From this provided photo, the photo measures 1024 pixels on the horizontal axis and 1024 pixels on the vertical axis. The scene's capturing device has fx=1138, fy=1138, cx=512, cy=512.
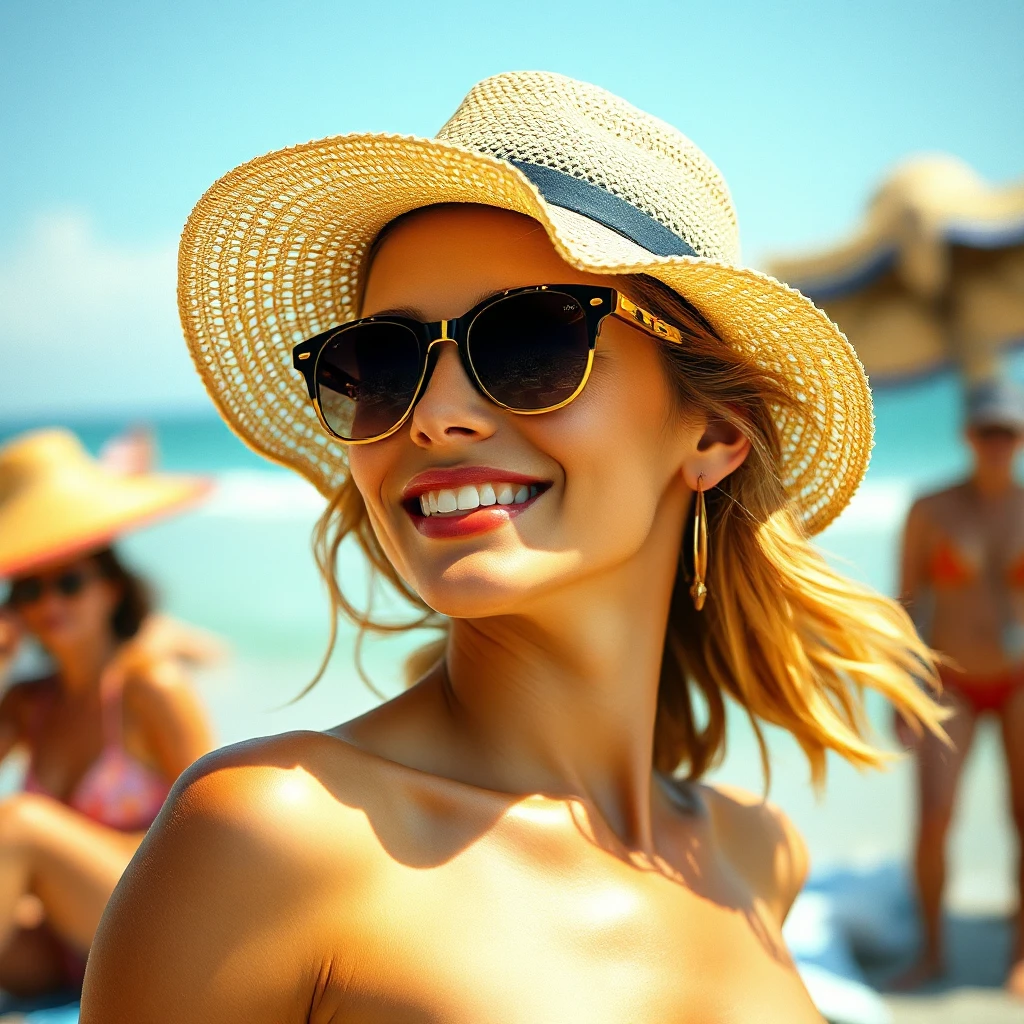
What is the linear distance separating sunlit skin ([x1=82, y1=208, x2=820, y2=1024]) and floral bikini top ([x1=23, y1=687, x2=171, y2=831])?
103 inches

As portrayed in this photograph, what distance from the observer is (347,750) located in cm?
139

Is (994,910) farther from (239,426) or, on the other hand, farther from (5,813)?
(239,426)

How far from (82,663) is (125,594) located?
0.34 meters

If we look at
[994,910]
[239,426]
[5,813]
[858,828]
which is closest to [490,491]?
[239,426]

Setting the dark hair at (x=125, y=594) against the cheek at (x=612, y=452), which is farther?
the dark hair at (x=125, y=594)

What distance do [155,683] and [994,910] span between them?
4048 mm

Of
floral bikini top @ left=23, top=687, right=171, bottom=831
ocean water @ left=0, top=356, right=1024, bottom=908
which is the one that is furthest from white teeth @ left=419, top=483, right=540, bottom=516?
floral bikini top @ left=23, top=687, right=171, bottom=831

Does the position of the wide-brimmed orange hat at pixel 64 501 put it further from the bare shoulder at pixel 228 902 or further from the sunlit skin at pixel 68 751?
the bare shoulder at pixel 228 902

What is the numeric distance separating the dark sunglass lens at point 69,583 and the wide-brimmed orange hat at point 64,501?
96mm

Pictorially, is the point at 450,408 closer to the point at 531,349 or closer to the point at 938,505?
the point at 531,349

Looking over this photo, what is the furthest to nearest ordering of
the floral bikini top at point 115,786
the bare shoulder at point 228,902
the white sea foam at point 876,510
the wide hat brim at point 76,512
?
the white sea foam at point 876,510 → the wide hat brim at point 76,512 → the floral bikini top at point 115,786 → the bare shoulder at point 228,902

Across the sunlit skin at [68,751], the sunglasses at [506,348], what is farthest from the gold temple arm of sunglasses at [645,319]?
the sunlit skin at [68,751]

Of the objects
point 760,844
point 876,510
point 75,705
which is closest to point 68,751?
point 75,705

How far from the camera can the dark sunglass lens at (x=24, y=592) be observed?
435cm
